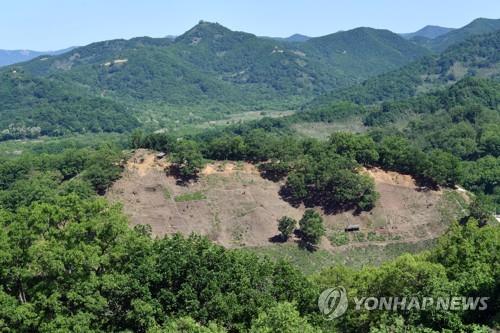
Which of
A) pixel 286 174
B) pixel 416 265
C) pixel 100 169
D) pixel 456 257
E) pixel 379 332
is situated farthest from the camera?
pixel 286 174

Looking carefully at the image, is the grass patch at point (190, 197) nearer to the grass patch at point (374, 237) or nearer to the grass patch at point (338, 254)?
the grass patch at point (338, 254)

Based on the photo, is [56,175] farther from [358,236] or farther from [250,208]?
[358,236]

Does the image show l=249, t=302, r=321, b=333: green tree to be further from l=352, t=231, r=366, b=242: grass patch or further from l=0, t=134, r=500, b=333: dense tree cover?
l=352, t=231, r=366, b=242: grass patch

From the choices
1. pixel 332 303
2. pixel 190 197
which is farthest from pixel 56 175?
pixel 332 303

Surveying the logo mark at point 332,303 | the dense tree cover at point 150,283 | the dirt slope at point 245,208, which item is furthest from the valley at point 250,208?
the dense tree cover at point 150,283

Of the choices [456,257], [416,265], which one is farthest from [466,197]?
[416,265]

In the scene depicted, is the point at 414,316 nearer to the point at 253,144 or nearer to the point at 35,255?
the point at 35,255

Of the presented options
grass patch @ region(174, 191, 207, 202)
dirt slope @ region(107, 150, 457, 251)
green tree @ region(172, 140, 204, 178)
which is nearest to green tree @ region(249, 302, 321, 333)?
dirt slope @ region(107, 150, 457, 251)
